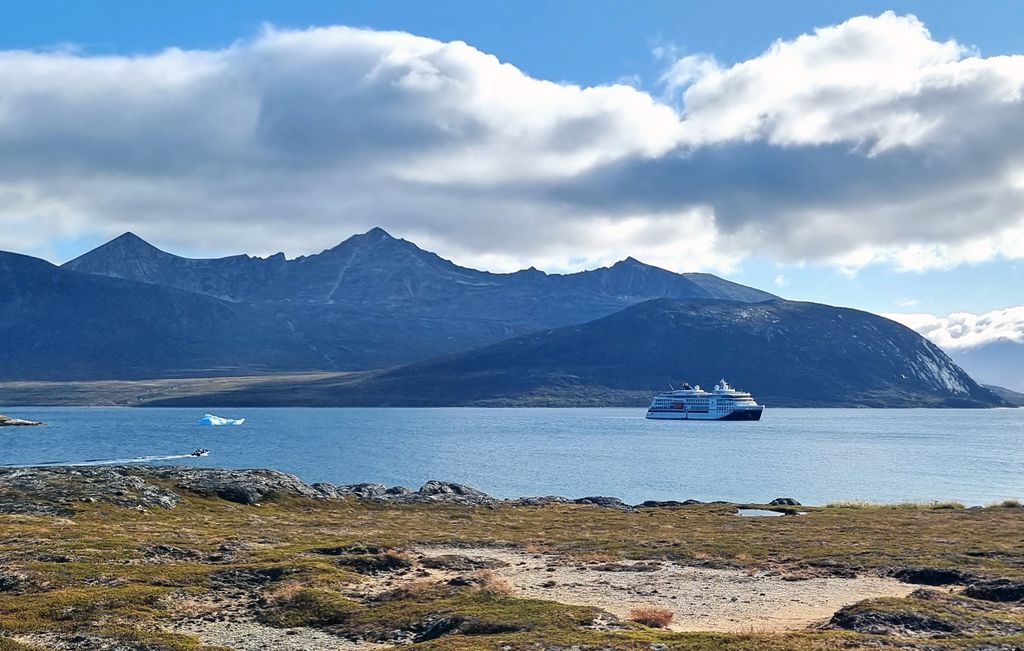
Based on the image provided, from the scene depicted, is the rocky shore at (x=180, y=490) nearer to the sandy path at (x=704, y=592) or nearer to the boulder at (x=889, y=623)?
the sandy path at (x=704, y=592)

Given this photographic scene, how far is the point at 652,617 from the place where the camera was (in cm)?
3234

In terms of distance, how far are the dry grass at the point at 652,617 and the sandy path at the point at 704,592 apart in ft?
1.19

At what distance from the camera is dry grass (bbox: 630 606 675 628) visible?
3194cm

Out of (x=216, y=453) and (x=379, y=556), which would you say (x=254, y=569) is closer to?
(x=379, y=556)

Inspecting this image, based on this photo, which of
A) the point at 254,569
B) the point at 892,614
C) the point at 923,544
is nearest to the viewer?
the point at 892,614

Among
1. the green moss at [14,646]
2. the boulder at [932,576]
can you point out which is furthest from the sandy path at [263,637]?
the boulder at [932,576]

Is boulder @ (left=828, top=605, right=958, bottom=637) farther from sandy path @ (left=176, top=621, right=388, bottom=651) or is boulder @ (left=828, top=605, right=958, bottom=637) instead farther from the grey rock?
the grey rock

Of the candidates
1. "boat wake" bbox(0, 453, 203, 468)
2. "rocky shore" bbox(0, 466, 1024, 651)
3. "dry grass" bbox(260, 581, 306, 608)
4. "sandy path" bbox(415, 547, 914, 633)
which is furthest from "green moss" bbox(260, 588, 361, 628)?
"boat wake" bbox(0, 453, 203, 468)

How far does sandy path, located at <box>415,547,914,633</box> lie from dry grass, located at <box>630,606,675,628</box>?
0.36 metres

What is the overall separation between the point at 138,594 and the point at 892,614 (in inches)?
1107

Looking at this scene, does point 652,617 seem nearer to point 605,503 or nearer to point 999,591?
point 999,591

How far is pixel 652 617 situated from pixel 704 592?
881 centimetres

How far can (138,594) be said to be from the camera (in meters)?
35.4

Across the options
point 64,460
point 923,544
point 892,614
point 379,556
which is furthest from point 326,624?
point 64,460
